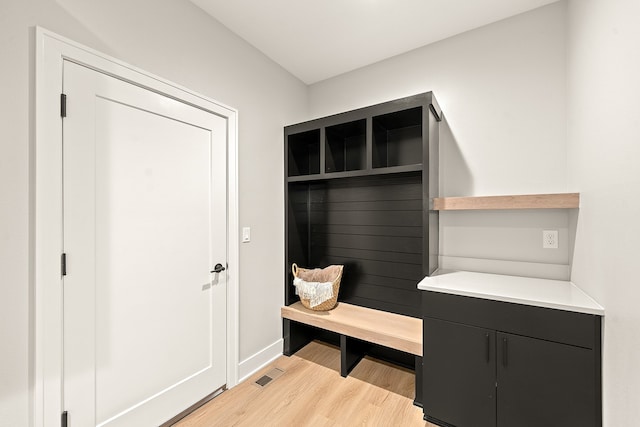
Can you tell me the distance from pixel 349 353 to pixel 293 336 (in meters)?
0.62

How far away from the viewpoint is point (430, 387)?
1.78 meters

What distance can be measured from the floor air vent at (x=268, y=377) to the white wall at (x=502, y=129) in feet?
5.56

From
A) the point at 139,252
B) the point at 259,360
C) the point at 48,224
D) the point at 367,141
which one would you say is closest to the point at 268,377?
the point at 259,360

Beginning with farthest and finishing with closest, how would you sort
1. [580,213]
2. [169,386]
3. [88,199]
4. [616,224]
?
[169,386] < [580,213] < [88,199] < [616,224]

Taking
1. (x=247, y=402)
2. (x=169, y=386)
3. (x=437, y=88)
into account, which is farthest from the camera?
(x=437, y=88)

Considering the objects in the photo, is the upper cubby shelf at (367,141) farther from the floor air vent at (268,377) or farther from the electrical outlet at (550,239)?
the floor air vent at (268,377)

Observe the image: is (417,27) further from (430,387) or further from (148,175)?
(430,387)

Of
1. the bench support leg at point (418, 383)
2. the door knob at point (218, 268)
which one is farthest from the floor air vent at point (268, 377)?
the bench support leg at point (418, 383)

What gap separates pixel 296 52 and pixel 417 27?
1.03 meters

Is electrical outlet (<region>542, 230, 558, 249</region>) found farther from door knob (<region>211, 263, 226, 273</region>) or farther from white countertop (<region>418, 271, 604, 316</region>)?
door knob (<region>211, 263, 226, 273</region>)

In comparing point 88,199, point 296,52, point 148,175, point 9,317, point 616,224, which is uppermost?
point 296,52

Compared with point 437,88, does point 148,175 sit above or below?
below

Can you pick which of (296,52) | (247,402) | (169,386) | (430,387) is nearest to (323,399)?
(247,402)

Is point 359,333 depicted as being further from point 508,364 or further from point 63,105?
point 63,105
